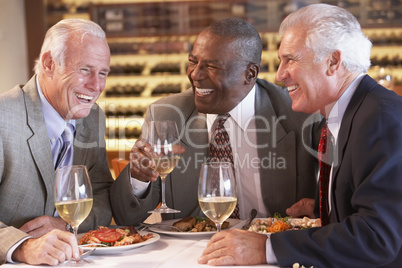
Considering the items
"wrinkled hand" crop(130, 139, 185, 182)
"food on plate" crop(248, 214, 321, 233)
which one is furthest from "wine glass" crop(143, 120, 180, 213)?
"food on plate" crop(248, 214, 321, 233)

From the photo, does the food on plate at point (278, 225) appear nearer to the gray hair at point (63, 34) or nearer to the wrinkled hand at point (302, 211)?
the wrinkled hand at point (302, 211)

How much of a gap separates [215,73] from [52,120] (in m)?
0.74

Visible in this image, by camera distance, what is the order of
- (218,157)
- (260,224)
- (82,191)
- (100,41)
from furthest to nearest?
(218,157)
(100,41)
(260,224)
(82,191)

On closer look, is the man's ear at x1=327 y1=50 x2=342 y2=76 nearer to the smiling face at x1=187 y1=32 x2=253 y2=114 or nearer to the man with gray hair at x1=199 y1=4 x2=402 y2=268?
the man with gray hair at x1=199 y1=4 x2=402 y2=268

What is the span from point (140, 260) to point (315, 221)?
23.6 inches

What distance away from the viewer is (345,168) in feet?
4.75

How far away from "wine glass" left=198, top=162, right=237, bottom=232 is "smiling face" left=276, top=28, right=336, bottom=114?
49cm

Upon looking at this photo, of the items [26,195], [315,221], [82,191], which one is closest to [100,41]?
[26,195]

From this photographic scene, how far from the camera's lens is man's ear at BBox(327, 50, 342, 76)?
1630 millimetres

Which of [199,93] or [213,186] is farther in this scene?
[199,93]

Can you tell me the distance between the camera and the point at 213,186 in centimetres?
139

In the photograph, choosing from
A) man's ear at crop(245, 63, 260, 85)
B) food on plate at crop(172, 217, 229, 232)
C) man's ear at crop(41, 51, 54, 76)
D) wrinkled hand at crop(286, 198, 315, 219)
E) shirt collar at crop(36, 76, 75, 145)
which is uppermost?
man's ear at crop(41, 51, 54, 76)

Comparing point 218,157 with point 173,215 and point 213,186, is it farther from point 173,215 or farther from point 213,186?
point 213,186

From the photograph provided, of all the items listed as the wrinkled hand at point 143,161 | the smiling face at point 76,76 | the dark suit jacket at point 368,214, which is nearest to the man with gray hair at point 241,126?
the wrinkled hand at point 143,161
